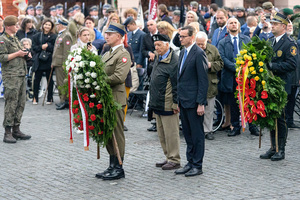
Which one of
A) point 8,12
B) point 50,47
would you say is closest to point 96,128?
point 50,47

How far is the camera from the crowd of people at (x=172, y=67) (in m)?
8.04

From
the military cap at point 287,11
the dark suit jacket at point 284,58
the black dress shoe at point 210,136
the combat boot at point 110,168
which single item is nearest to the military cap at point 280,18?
the dark suit jacket at point 284,58

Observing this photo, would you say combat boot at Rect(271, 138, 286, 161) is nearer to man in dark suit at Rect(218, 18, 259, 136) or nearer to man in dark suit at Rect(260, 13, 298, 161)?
man in dark suit at Rect(260, 13, 298, 161)

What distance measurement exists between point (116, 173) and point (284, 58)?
3.22 metres

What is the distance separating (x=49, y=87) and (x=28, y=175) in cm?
751

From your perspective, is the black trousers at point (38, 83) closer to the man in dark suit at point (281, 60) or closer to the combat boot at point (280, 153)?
the man in dark suit at point (281, 60)

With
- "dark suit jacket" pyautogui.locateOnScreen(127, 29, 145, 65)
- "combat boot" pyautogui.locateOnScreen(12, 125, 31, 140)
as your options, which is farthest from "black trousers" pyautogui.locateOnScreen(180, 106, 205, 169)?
"dark suit jacket" pyautogui.locateOnScreen(127, 29, 145, 65)

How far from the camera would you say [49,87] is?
15.6m

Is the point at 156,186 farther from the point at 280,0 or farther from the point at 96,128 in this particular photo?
the point at 280,0

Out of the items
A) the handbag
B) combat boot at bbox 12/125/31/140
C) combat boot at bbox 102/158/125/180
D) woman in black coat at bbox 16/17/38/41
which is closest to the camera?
combat boot at bbox 102/158/125/180

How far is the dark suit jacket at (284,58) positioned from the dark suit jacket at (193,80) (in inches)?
56.3

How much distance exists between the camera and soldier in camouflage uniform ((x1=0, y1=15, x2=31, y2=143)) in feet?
34.9

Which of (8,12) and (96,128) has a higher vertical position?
(8,12)

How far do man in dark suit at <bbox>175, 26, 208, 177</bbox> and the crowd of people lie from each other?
14 mm
